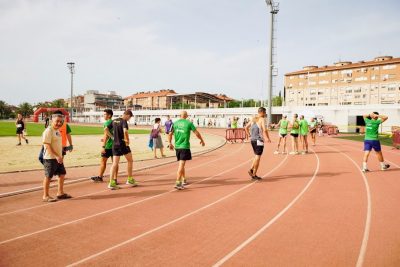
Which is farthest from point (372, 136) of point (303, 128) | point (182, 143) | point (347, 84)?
point (347, 84)

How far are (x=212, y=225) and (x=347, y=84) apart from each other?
80.6 m

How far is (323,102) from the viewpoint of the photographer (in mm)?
78250

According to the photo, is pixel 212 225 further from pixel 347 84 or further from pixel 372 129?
pixel 347 84

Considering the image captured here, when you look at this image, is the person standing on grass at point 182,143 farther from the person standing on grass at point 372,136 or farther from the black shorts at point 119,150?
the person standing on grass at point 372,136

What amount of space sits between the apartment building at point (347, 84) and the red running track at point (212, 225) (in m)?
70.0

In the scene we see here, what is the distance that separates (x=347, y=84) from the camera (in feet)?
247

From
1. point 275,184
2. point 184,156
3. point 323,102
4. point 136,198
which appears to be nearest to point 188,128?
point 184,156

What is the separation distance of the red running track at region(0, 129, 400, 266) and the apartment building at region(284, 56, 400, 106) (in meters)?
70.0

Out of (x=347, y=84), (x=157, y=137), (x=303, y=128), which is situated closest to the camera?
(x=157, y=137)

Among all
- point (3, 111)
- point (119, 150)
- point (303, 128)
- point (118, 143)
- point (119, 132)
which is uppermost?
point (3, 111)

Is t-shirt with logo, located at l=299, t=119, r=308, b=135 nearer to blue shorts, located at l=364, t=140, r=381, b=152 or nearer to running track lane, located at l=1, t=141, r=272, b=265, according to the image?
blue shorts, located at l=364, t=140, r=381, b=152

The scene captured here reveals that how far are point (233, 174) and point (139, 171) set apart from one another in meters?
3.20

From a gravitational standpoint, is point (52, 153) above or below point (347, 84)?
below

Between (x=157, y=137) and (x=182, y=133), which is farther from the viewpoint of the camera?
(x=157, y=137)
